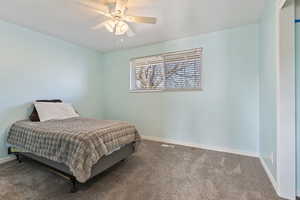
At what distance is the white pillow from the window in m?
1.59

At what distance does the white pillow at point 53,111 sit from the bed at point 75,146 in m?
0.35

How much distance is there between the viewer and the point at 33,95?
270 centimetres

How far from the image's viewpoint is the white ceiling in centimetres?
198

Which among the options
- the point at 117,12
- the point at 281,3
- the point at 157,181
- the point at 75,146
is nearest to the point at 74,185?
the point at 75,146

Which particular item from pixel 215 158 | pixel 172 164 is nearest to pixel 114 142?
pixel 172 164

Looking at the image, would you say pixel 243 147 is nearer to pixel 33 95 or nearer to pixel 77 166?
pixel 77 166

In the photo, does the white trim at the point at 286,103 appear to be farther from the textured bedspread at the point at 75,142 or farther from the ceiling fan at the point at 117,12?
the textured bedspread at the point at 75,142

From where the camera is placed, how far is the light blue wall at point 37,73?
2369 mm

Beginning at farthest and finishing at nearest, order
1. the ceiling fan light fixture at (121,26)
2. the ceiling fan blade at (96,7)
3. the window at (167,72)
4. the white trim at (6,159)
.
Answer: the window at (167,72)
the white trim at (6,159)
the ceiling fan light fixture at (121,26)
the ceiling fan blade at (96,7)

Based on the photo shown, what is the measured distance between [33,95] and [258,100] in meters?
4.13

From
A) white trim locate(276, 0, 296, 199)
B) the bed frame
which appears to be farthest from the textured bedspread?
white trim locate(276, 0, 296, 199)

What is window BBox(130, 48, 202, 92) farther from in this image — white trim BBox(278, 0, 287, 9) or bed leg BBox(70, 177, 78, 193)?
bed leg BBox(70, 177, 78, 193)

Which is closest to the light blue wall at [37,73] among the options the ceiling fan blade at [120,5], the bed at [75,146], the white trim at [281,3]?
the bed at [75,146]

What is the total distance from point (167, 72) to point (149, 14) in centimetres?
134
